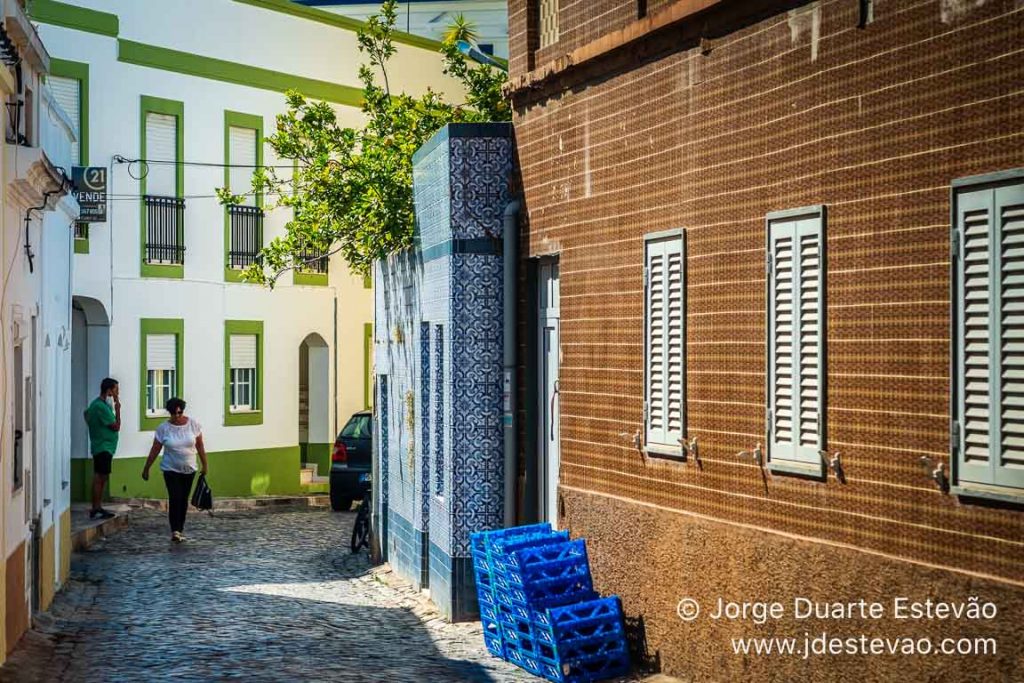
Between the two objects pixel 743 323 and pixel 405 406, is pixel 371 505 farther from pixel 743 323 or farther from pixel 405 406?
pixel 743 323

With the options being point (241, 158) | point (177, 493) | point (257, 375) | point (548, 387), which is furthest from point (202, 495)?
point (241, 158)

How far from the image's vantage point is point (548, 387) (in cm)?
1361

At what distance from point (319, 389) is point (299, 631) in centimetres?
1928

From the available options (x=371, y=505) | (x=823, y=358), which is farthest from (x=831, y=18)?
(x=371, y=505)

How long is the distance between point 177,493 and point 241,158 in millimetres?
11106

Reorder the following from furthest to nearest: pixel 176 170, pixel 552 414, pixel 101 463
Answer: pixel 176 170 < pixel 101 463 < pixel 552 414

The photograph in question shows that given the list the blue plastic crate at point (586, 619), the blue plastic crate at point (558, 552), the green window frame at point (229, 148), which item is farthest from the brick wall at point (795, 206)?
the green window frame at point (229, 148)

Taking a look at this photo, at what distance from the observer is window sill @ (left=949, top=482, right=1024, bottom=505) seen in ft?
23.7

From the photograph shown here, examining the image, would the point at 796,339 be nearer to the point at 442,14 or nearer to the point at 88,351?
the point at 88,351

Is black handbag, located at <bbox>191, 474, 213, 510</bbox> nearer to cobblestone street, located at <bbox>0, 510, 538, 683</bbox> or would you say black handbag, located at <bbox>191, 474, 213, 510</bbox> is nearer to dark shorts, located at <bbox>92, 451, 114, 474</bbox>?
cobblestone street, located at <bbox>0, 510, 538, 683</bbox>

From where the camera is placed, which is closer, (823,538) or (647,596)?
(823,538)

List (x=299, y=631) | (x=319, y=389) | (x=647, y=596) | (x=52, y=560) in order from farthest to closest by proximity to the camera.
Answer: (x=319, y=389), (x=52, y=560), (x=299, y=631), (x=647, y=596)

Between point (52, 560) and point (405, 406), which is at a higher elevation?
point (405, 406)

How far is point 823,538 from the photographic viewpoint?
8898mm
